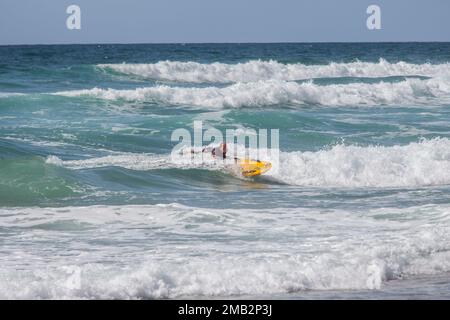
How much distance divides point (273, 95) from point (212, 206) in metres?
19.0

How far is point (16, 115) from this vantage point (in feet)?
82.3

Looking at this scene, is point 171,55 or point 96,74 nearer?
point 96,74

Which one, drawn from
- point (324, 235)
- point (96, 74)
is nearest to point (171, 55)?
point (96, 74)

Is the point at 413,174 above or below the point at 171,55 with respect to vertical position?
below

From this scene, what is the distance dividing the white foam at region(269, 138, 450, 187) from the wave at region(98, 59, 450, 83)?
88.2ft

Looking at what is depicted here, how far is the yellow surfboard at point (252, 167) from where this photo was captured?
1683cm

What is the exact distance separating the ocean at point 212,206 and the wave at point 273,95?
41 cm

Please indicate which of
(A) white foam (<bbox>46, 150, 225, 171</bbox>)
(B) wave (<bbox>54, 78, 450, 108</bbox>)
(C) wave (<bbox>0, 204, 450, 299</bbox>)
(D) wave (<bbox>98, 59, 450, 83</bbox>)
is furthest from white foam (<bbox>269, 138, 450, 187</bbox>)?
(D) wave (<bbox>98, 59, 450, 83</bbox>)

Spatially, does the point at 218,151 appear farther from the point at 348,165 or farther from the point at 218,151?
the point at 348,165

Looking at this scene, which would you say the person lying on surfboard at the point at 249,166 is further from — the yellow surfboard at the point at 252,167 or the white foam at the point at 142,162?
the white foam at the point at 142,162

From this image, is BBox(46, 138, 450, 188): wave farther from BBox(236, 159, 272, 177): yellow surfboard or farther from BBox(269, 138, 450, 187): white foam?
BBox(236, 159, 272, 177): yellow surfboard
